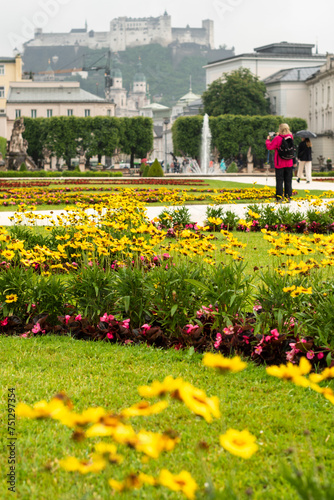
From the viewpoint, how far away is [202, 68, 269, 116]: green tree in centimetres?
6527

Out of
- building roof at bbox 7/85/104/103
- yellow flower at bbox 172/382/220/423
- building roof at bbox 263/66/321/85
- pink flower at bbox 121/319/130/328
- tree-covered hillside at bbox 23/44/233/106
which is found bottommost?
pink flower at bbox 121/319/130/328

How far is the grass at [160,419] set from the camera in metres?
2.68

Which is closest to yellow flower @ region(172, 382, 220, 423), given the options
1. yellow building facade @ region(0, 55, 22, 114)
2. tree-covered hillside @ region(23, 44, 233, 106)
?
yellow building facade @ region(0, 55, 22, 114)

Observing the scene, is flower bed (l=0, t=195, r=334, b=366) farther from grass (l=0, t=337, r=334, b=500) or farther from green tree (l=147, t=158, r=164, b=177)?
green tree (l=147, t=158, r=164, b=177)

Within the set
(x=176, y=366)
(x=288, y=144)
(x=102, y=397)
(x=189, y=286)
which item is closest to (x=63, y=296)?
(x=189, y=286)

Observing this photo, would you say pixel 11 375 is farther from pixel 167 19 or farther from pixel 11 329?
pixel 167 19

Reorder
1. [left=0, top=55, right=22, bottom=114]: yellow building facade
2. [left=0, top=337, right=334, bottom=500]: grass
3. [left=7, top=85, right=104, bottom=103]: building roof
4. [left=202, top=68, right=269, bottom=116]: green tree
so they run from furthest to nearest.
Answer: [left=0, top=55, right=22, bottom=114]: yellow building facade → [left=7, top=85, right=104, bottom=103]: building roof → [left=202, top=68, right=269, bottom=116]: green tree → [left=0, top=337, right=334, bottom=500]: grass

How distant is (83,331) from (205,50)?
184 m

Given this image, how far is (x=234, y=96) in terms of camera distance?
65.2 metres

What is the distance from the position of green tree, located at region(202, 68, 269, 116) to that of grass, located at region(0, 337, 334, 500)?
205 feet

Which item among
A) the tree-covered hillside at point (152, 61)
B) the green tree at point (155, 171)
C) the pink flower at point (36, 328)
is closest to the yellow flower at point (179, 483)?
the pink flower at point (36, 328)

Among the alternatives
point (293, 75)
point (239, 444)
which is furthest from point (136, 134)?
point (239, 444)

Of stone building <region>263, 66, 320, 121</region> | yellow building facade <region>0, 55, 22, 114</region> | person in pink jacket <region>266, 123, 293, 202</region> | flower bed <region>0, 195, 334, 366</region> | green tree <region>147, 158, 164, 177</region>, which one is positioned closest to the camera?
flower bed <region>0, 195, 334, 366</region>

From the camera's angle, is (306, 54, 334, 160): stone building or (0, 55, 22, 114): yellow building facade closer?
(306, 54, 334, 160): stone building
